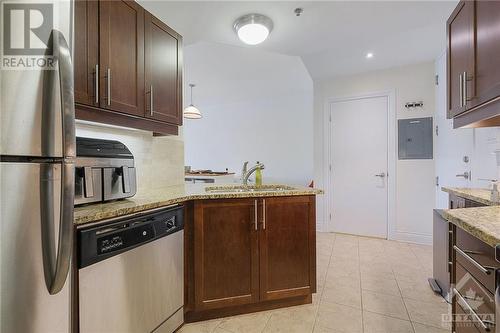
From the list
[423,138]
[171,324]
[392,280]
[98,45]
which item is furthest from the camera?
[423,138]

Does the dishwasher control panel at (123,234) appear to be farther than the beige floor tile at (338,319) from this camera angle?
No

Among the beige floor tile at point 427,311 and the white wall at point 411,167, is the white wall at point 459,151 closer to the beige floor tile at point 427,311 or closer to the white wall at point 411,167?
the white wall at point 411,167

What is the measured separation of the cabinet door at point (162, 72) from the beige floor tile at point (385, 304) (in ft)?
6.85

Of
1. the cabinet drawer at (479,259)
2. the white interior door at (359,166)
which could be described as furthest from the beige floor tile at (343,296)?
the white interior door at (359,166)

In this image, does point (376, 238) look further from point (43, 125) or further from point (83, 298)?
point (43, 125)

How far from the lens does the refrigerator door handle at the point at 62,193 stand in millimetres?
797

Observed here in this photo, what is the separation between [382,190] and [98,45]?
12.1 feet

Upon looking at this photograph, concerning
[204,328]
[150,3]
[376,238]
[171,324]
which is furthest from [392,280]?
[150,3]

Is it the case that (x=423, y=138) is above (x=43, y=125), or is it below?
above

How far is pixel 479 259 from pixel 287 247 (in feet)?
3.60

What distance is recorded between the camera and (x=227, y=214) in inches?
66.5

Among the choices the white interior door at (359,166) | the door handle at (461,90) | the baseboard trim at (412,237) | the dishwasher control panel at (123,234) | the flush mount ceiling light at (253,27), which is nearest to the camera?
the dishwasher control panel at (123,234)

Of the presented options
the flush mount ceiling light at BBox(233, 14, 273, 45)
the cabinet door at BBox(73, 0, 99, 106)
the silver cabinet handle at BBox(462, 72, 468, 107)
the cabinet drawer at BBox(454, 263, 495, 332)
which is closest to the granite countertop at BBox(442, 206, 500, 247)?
the cabinet drawer at BBox(454, 263, 495, 332)

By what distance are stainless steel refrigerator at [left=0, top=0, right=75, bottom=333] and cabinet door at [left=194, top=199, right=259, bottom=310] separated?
85 centimetres
